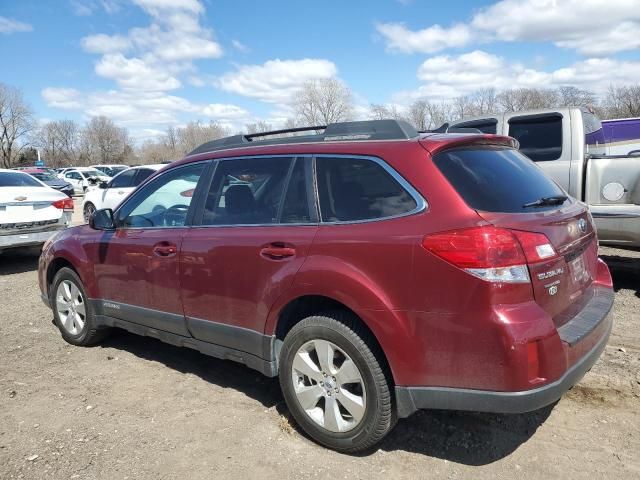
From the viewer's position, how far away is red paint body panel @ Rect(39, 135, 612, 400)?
2.53 m

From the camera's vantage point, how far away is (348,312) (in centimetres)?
303

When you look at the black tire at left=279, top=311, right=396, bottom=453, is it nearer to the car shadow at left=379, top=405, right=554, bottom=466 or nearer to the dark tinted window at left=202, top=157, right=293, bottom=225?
the car shadow at left=379, top=405, right=554, bottom=466

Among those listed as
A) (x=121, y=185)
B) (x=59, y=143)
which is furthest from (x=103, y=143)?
(x=121, y=185)

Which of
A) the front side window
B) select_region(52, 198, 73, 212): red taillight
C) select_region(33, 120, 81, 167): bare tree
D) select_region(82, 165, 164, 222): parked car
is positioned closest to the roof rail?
the front side window

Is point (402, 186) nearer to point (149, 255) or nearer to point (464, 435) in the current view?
point (464, 435)

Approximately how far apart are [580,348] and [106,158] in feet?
348

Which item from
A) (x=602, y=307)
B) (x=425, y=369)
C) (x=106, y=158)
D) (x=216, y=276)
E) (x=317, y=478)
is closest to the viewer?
(x=425, y=369)

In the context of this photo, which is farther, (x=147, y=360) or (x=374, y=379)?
(x=147, y=360)

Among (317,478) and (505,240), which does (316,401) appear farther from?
(505,240)

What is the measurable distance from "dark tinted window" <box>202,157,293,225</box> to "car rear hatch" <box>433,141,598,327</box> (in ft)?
3.58

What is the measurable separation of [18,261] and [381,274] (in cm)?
927

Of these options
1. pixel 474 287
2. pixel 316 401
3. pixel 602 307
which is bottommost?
pixel 316 401

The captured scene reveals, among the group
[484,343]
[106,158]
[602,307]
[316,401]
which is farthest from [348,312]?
[106,158]

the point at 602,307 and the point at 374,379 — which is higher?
the point at 602,307
